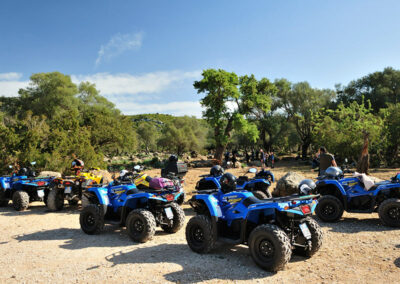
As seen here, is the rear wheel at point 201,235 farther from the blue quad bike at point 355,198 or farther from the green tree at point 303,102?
the green tree at point 303,102

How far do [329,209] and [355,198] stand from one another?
717mm

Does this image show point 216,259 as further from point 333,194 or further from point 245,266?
point 333,194

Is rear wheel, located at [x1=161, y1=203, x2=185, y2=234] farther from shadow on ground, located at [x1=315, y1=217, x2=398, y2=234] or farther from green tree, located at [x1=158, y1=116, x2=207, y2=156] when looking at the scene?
green tree, located at [x1=158, y1=116, x2=207, y2=156]

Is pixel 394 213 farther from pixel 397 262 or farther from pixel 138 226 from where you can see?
pixel 138 226

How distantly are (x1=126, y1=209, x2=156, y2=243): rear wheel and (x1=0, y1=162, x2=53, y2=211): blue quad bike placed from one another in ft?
19.2

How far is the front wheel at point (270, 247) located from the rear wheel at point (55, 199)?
7895 millimetres

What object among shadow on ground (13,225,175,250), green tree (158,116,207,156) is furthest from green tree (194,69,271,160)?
green tree (158,116,207,156)

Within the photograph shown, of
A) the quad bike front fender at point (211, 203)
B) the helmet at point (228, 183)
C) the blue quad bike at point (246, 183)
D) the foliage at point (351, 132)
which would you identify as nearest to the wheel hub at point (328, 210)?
the blue quad bike at point (246, 183)

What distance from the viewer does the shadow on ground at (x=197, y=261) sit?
4648 mm

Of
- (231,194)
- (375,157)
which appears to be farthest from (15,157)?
(375,157)

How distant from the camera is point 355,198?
779 cm

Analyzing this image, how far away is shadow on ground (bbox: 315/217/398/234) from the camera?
698cm

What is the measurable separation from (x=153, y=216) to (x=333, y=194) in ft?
16.4

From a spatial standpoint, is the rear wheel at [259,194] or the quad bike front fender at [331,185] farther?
the rear wheel at [259,194]
